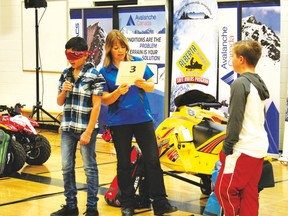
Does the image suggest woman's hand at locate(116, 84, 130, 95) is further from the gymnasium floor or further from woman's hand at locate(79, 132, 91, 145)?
the gymnasium floor

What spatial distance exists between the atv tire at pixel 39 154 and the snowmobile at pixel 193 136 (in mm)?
2446

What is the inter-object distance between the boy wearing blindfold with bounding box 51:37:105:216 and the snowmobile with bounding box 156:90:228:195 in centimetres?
81

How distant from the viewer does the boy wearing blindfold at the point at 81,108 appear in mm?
5258

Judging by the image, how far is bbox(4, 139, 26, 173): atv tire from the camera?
24.1ft

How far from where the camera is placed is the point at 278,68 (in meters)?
8.38

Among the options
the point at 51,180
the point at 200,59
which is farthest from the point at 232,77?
the point at 51,180

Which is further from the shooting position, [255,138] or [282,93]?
[282,93]

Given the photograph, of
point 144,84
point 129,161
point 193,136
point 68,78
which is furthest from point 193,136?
point 68,78

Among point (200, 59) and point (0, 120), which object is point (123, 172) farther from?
point (200, 59)

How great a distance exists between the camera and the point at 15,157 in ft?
24.3

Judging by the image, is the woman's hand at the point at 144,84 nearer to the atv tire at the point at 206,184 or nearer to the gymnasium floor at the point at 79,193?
the gymnasium floor at the point at 79,193

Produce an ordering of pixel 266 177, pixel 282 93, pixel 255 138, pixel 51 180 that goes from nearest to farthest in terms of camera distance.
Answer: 1. pixel 255 138
2. pixel 266 177
3. pixel 51 180
4. pixel 282 93

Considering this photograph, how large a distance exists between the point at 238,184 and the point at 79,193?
8.44ft

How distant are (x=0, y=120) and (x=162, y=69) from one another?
2770 mm
